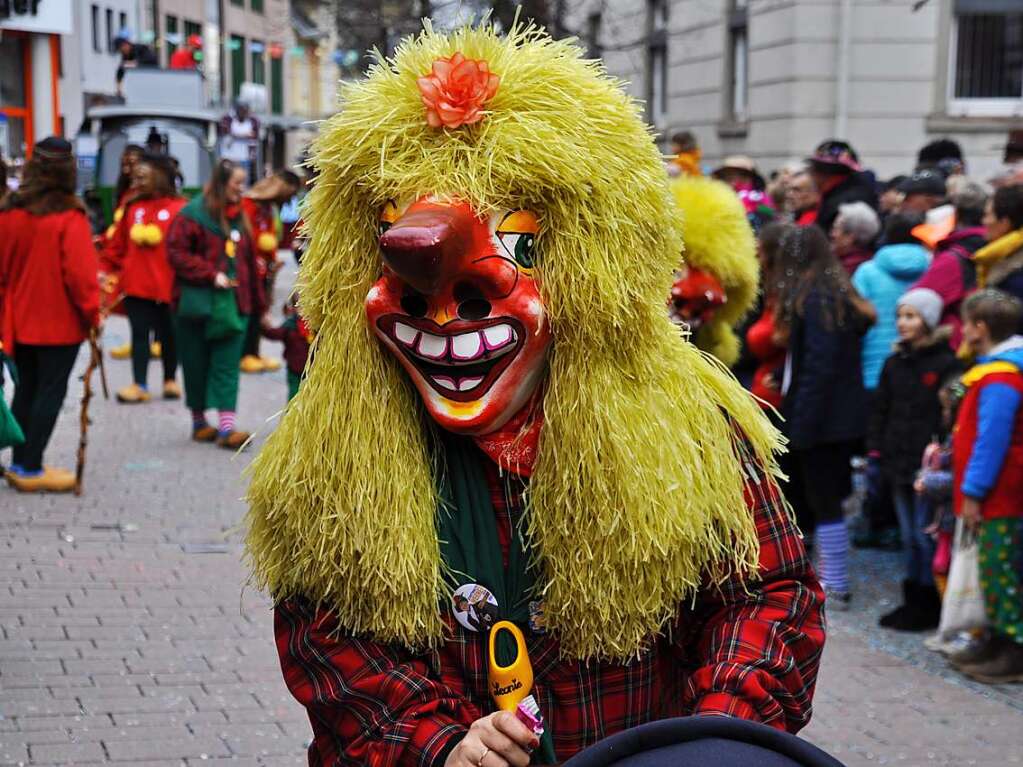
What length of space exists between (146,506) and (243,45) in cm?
4802

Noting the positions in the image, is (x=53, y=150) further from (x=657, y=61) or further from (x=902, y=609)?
(x=657, y=61)

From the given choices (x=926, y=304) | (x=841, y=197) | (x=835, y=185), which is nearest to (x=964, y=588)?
(x=926, y=304)

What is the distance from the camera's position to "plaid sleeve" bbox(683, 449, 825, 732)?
217 cm

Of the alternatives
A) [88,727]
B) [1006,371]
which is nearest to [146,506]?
[88,727]

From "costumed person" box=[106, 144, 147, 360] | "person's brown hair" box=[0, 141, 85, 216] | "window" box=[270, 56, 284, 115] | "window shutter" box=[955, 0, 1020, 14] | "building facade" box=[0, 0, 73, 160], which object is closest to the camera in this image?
"person's brown hair" box=[0, 141, 85, 216]

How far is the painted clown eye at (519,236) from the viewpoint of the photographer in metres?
2.24

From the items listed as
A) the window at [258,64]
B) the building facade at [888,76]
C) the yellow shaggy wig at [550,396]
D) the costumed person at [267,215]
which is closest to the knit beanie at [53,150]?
the costumed person at [267,215]

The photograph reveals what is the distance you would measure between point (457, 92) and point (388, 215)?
0.22 m

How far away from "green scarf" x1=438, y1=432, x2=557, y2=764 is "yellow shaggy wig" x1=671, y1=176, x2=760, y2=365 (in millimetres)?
3384

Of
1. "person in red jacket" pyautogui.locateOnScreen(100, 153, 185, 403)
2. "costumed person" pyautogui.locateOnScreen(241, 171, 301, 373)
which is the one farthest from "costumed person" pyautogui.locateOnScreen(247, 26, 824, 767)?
"costumed person" pyautogui.locateOnScreen(241, 171, 301, 373)

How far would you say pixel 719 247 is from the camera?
570cm

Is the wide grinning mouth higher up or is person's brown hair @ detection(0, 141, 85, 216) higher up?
person's brown hair @ detection(0, 141, 85, 216)

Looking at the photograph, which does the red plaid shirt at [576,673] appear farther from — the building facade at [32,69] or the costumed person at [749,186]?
the building facade at [32,69]

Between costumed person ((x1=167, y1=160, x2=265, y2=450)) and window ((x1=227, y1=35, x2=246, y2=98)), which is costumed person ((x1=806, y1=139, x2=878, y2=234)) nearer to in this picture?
costumed person ((x1=167, y1=160, x2=265, y2=450))
